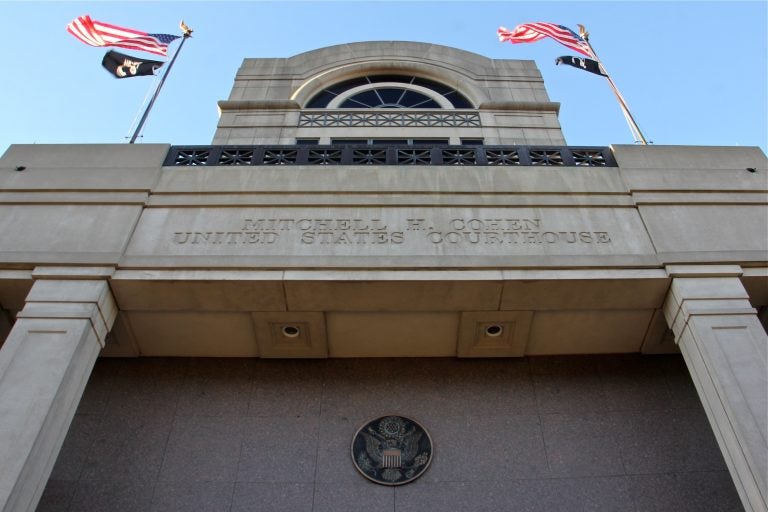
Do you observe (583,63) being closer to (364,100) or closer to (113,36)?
(364,100)

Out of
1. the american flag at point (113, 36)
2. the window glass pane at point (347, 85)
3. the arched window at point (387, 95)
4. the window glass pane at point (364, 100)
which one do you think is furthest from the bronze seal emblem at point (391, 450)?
the american flag at point (113, 36)

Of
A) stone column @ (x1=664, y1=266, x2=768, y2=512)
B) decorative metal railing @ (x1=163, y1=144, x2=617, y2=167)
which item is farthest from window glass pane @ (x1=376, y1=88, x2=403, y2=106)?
stone column @ (x1=664, y1=266, x2=768, y2=512)

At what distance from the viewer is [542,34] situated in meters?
15.7

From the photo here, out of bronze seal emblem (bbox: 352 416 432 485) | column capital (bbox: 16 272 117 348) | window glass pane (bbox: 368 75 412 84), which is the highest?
window glass pane (bbox: 368 75 412 84)

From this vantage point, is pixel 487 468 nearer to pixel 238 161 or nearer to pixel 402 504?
pixel 402 504

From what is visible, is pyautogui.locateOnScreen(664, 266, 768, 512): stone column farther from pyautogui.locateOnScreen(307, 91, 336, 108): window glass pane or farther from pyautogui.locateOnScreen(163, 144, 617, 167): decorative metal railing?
pyautogui.locateOnScreen(307, 91, 336, 108): window glass pane

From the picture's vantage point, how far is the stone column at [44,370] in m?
6.44

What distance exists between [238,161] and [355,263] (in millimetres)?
3426

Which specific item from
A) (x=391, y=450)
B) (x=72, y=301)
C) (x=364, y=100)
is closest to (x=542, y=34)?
(x=364, y=100)

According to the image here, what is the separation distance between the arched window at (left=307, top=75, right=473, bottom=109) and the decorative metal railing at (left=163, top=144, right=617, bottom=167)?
498 cm

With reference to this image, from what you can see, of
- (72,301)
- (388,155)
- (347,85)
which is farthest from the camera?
(347,85)

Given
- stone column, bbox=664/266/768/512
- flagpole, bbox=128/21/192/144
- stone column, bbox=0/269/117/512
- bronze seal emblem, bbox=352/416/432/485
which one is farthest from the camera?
flagpole, bbox=128/21/192/144

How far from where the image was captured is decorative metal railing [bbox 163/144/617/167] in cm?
1053

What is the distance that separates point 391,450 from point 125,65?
34.8 feet
